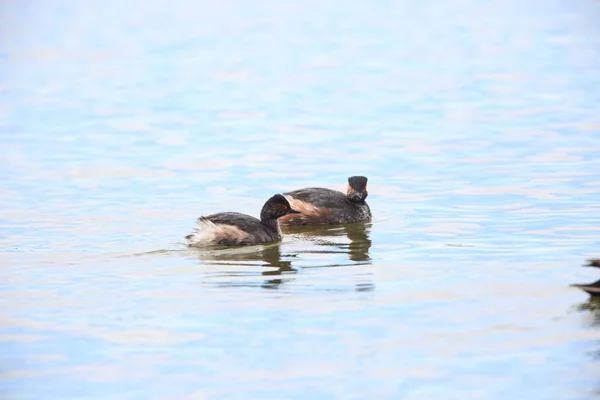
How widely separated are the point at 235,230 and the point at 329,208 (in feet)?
8.72

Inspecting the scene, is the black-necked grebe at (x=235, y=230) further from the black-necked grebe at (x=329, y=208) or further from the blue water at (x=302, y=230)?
the black-necked grebe at (x=329, y=208)

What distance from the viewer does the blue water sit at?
9969 mm

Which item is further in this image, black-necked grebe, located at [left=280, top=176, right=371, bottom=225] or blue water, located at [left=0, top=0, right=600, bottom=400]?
black-necked grebe, located at [left=280, top=176, right=371, bottom=225]

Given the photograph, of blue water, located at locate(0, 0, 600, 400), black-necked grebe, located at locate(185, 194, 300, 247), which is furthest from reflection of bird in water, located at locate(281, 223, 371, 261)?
black-necked grebe, located at locate(185, 194, 300, 247)

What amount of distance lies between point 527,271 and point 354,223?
4.26 metres

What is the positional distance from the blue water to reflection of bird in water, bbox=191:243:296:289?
0.06 meters

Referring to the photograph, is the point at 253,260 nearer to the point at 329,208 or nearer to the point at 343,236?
the point at 343,236

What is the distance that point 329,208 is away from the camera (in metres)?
17.4

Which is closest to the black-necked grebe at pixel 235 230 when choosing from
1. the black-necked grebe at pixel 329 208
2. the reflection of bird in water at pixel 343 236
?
the reflection of bird in water at pixel 343 236

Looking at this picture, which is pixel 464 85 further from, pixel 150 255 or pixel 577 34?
pixel 150 255

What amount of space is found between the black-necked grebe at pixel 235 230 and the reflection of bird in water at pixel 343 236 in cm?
68

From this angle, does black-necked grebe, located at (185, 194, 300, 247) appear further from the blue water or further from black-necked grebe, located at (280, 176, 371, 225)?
black-necked grebe, located at (280, 176, 371, 225)

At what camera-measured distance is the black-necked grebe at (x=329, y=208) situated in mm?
17172

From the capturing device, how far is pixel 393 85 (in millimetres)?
31594
